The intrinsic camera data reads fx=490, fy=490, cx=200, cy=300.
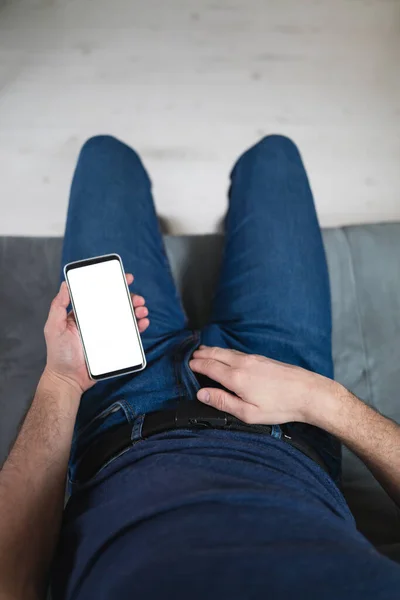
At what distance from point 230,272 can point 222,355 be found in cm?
20

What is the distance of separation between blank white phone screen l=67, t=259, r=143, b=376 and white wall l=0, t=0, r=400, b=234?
0.54 meters

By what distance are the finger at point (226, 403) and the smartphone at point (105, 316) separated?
112mm

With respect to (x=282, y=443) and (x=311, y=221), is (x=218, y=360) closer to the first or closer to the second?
(x=282, y=443)

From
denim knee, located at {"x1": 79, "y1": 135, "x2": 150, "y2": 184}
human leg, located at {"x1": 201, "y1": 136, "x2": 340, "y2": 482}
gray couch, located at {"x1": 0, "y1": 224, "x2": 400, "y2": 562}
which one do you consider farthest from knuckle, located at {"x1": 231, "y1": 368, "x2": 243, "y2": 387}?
denim knee, located at {"x1": 79, "y1": 135, "x2": 150, "y2": 184}

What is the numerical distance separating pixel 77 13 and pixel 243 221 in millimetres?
774

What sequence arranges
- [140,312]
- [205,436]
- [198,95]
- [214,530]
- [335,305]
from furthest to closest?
[198,95] < [335,305] < [140,312] < [205,436] < [214,530]

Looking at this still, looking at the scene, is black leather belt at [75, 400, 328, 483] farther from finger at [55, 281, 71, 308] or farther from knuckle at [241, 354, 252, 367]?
finger at [55, 281, 71, 308]

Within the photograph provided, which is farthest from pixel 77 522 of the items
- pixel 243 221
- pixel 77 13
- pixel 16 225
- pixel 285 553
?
pixel 77 13

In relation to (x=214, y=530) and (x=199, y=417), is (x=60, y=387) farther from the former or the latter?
(x=214, y=530)

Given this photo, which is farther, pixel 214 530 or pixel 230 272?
pixel 230 272

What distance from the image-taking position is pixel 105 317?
67 centimetres

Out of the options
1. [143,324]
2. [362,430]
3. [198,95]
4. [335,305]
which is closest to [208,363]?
[143,324]

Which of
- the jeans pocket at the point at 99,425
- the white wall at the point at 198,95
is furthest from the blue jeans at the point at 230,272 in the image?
the white wall at the point at 198,95

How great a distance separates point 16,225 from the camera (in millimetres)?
1147
